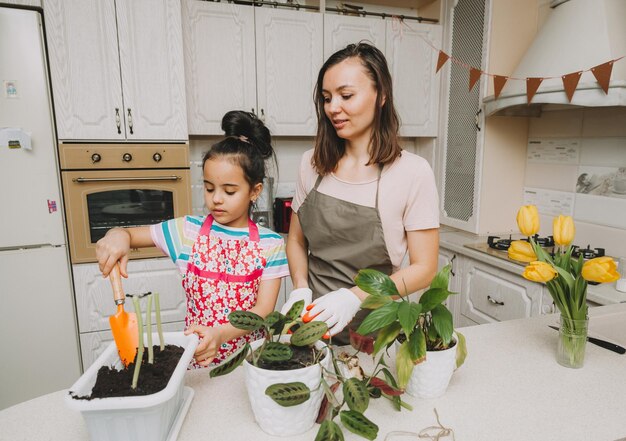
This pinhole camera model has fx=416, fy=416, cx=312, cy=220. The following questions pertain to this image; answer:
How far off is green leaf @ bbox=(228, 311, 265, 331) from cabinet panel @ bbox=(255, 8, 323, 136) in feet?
5.93

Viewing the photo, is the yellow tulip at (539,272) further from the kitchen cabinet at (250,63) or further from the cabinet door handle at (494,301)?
the kitchen cabinet at (250,63)

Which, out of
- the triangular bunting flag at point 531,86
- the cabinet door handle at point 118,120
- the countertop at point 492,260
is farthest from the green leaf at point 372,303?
the cabinet door handle at point 118,120

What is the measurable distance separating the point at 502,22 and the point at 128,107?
187 cm

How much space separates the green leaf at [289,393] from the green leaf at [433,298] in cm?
23

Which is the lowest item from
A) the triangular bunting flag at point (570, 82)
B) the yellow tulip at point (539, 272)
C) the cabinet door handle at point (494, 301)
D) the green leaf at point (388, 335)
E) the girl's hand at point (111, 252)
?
the cabinet door handle at point (494, 301)

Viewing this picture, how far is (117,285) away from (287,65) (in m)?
1.86

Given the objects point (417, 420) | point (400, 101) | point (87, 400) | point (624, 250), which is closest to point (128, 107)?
point (400, 101)

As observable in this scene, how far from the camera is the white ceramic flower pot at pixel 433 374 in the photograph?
2.38ft

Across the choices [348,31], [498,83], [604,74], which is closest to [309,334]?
[604,74]

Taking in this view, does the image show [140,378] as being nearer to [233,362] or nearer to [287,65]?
[233,362]

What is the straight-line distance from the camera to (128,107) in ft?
6.35

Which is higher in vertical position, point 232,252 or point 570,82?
point 570,82

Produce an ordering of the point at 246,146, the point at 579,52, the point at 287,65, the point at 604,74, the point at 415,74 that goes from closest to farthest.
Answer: the point at 246,146
the point at 604,74
the point at 579,52
the point at 287,65
the point at 415,74

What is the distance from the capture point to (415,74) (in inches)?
99.5
